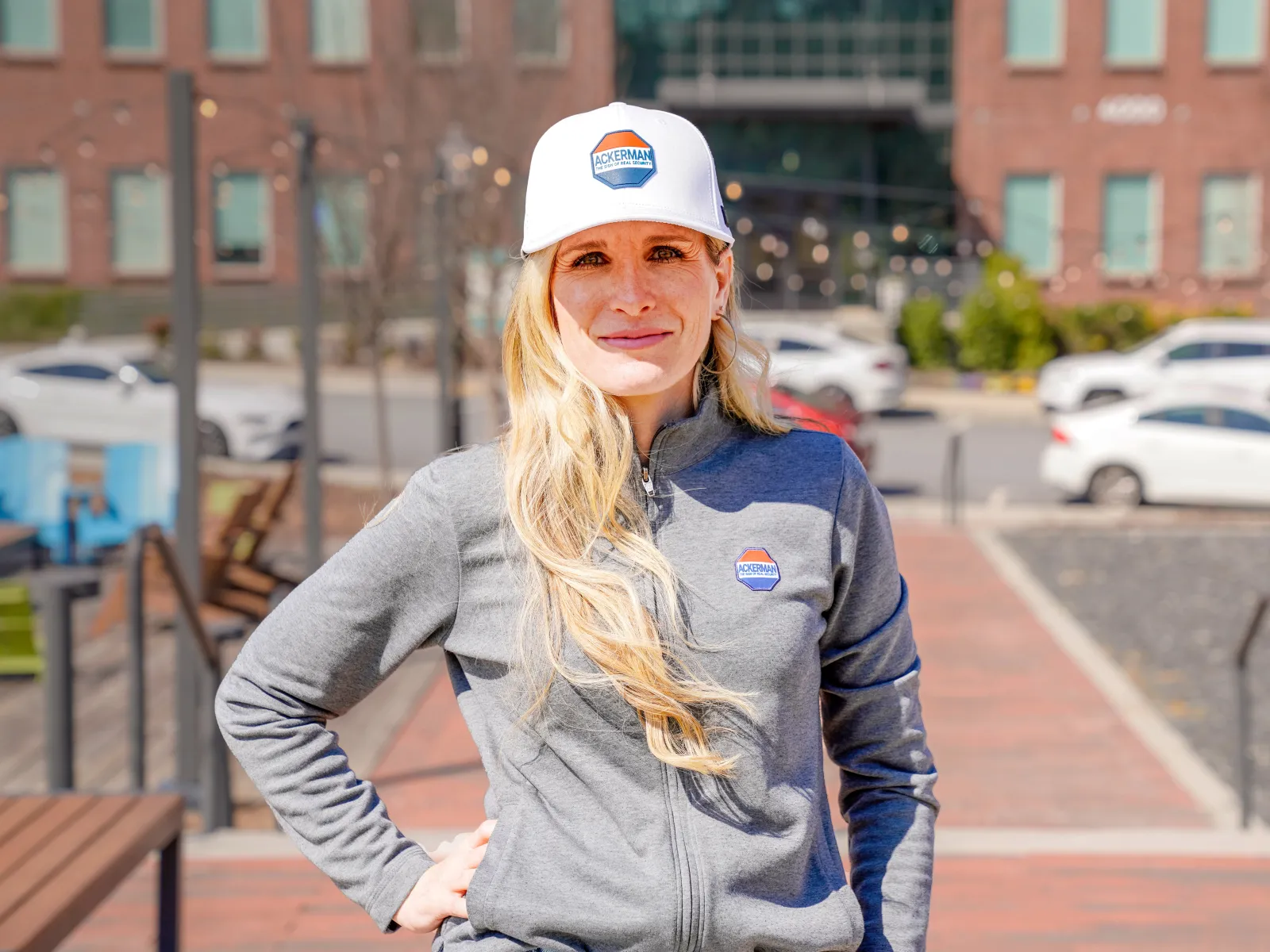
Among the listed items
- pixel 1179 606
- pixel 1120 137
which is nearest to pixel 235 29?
pixel 1120 137

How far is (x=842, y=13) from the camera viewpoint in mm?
33875

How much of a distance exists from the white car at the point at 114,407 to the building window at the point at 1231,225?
843 inches

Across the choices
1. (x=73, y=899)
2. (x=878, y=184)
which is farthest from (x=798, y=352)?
(x=73, y=899)

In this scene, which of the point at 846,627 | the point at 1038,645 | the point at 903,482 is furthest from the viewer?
the point at 903,482

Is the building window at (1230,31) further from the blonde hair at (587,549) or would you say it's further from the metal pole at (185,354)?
the blonde hair at (587,549)

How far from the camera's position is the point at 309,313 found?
7.91 metres

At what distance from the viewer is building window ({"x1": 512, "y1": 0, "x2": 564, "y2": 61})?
25906mm

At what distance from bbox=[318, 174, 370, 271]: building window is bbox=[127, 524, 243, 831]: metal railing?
10.6 meters

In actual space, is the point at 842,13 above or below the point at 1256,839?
above

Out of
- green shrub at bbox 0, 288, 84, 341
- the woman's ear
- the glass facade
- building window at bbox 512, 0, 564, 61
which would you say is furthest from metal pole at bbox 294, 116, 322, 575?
the glass facade

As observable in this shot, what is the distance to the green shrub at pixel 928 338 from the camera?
28938 millimetres

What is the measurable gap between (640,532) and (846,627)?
0.30 metres

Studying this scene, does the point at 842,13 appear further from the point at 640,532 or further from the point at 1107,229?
the point at 640,532

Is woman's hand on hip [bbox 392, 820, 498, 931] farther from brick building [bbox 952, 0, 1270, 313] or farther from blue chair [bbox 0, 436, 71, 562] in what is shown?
brick building [bbox 952, 0, 1270, 313]
